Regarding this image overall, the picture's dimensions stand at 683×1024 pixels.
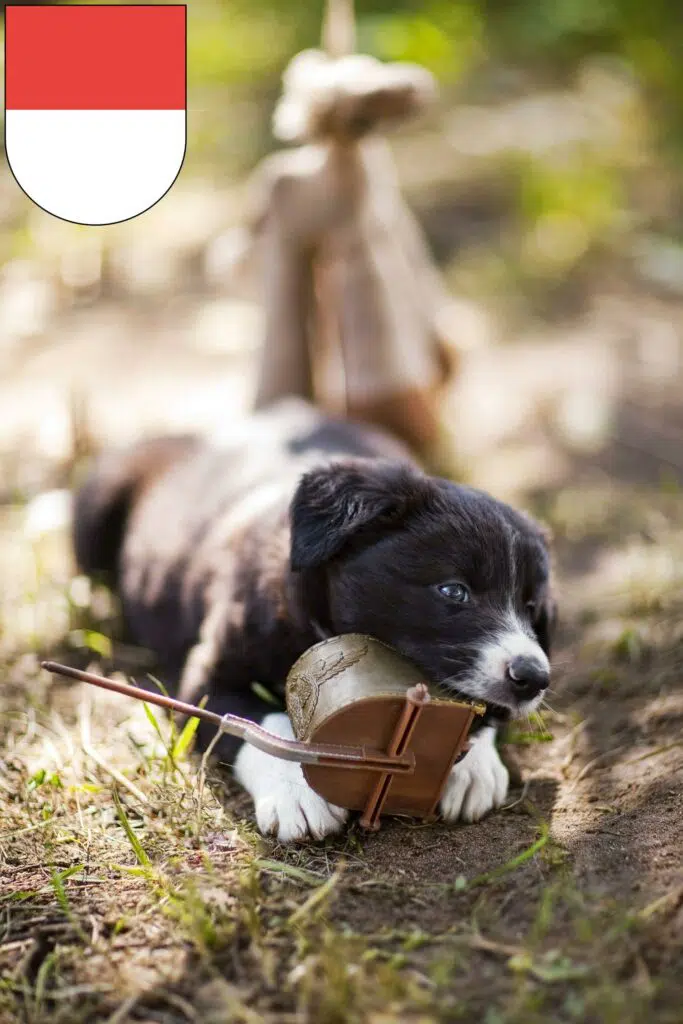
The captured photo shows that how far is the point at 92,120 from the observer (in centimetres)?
319

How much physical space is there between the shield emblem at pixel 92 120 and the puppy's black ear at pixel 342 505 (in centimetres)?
107

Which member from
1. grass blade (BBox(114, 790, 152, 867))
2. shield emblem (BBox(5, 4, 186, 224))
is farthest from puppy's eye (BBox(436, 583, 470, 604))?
shield emblem (BBox(5, 4, 186, 224))

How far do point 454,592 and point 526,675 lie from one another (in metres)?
0.29

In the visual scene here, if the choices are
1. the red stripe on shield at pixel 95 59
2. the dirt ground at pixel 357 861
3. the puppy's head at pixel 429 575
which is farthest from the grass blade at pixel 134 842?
the red stripe on shield at pixel 95 59

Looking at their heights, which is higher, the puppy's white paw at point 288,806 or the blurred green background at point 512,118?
the blurred green background at point 512,118

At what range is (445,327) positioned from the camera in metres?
5.62

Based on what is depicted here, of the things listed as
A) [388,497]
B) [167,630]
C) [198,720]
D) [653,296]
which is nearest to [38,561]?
[167,630]

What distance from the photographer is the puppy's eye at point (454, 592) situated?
9.07 feet

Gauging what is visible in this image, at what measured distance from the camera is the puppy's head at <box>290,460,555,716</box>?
2682 mm

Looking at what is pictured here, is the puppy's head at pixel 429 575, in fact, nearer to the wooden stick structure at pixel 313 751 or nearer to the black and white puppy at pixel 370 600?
the black and white puppy at pixel 370 600

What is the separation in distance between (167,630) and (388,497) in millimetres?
1362

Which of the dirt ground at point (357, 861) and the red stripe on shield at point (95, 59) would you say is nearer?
the dirt ground at point (357, 861)

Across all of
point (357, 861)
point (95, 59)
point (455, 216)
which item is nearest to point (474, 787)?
point (357, 861)

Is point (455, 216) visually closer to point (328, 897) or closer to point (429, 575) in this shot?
point (429, 575)
